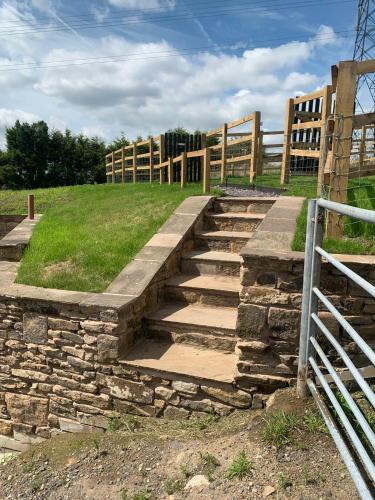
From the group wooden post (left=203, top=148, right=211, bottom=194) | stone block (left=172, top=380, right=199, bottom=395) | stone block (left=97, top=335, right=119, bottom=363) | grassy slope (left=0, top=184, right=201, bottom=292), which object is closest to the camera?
stone block (left=172, top=380, right=199, bottom=395)

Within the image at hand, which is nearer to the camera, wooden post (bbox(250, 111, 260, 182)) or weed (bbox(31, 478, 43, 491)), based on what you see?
weed (bbox(31, 478, 43, 491))

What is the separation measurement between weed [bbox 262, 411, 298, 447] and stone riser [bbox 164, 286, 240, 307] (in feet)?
5.82

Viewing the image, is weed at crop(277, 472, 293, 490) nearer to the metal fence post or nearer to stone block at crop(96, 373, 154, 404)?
the metal fence post

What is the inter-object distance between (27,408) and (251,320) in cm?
282

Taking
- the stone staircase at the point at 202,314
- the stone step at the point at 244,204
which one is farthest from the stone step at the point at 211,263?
the stone step at the point at 244,204

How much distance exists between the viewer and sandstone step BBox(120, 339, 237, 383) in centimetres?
362

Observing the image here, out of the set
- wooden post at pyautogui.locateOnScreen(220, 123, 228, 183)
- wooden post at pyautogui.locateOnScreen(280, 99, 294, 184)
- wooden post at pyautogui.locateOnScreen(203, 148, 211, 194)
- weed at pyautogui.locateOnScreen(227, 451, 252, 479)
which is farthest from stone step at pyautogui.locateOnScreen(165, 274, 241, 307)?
wooden post at pyautogui.locateOnScreen(220, 123, 228, 183)

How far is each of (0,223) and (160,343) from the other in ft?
22.7

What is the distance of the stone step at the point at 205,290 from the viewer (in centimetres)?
449

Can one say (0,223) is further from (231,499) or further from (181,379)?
(231,499)

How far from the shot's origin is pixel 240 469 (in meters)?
2.46

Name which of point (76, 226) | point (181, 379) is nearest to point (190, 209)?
point (76, 226)

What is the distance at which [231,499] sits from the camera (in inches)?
91.0

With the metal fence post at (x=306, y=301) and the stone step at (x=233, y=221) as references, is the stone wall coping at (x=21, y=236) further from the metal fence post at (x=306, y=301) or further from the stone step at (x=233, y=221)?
the metal fence post at (x=306, y=301)
